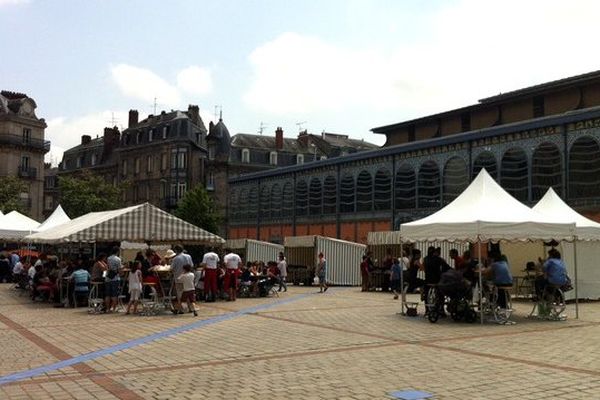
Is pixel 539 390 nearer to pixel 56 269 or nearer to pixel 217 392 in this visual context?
pixel 217 392

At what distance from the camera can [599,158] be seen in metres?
27.0

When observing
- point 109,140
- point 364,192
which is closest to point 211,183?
point 109,140

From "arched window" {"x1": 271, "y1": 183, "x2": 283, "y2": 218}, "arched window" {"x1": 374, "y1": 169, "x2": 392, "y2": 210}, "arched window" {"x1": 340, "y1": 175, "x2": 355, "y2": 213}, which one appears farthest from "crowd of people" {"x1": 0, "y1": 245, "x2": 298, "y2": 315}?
"arched window" {"x1": 271, "y1": 183, "x2": 283, "y2": 218}

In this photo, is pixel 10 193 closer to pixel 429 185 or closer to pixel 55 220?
pixel 55 220

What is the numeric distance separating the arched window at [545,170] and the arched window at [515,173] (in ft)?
1.37

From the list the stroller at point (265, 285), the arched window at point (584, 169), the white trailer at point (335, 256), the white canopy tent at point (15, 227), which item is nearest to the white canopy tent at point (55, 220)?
the white canopy tent at point (15, 227)

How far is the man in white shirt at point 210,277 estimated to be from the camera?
19.4 m

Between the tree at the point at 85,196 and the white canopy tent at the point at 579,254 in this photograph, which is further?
the tree at the point at 85,196

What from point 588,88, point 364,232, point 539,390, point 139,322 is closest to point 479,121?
point 588,88

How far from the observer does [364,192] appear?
39750 millimetres

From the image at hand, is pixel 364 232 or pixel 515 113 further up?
pixel 515 113

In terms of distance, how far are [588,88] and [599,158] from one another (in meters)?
9.46

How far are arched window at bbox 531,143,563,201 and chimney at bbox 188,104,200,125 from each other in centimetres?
4629

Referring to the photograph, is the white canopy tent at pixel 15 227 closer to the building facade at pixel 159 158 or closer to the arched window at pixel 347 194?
the arched window at pixel 347 194
